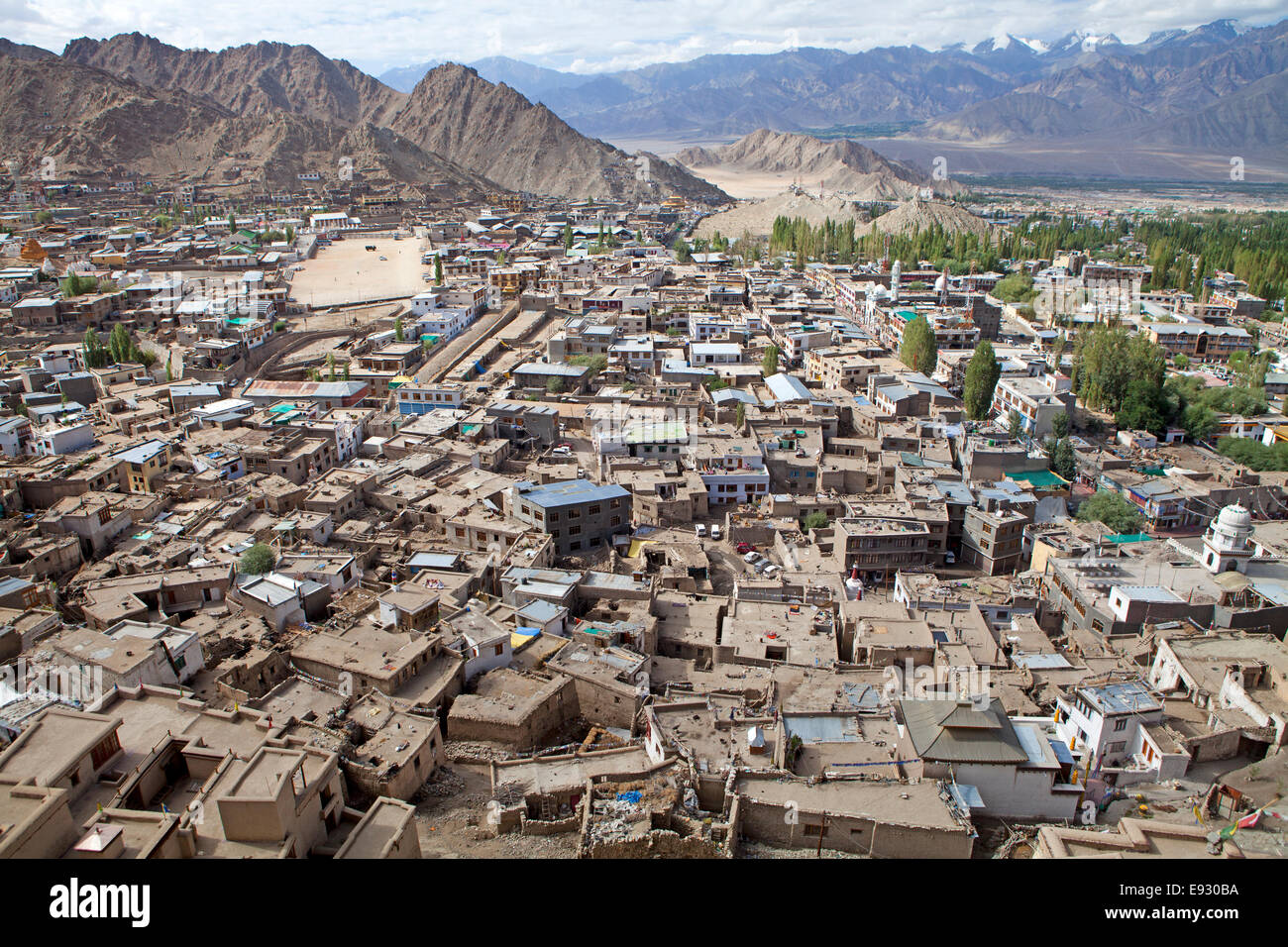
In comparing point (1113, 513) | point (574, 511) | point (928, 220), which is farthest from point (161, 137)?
point (1113, 513)

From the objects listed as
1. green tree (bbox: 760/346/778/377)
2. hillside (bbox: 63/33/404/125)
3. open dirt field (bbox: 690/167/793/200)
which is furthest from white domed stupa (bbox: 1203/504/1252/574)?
hillside (bbox: 63/33/404/125)

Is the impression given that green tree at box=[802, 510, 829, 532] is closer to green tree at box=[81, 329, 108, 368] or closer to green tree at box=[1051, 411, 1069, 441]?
green tree at box=[1051, 411, 1069, 441]

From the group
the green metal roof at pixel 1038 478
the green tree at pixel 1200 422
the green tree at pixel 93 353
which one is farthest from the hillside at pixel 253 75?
the green metal roof at pixel 1038 478

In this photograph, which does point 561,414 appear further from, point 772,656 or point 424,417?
point 772,656

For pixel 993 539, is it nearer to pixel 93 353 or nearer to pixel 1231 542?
pixel 1231 542

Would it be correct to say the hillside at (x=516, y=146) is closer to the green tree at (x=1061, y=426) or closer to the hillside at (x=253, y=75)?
the hillside at (x=253, y=75)
